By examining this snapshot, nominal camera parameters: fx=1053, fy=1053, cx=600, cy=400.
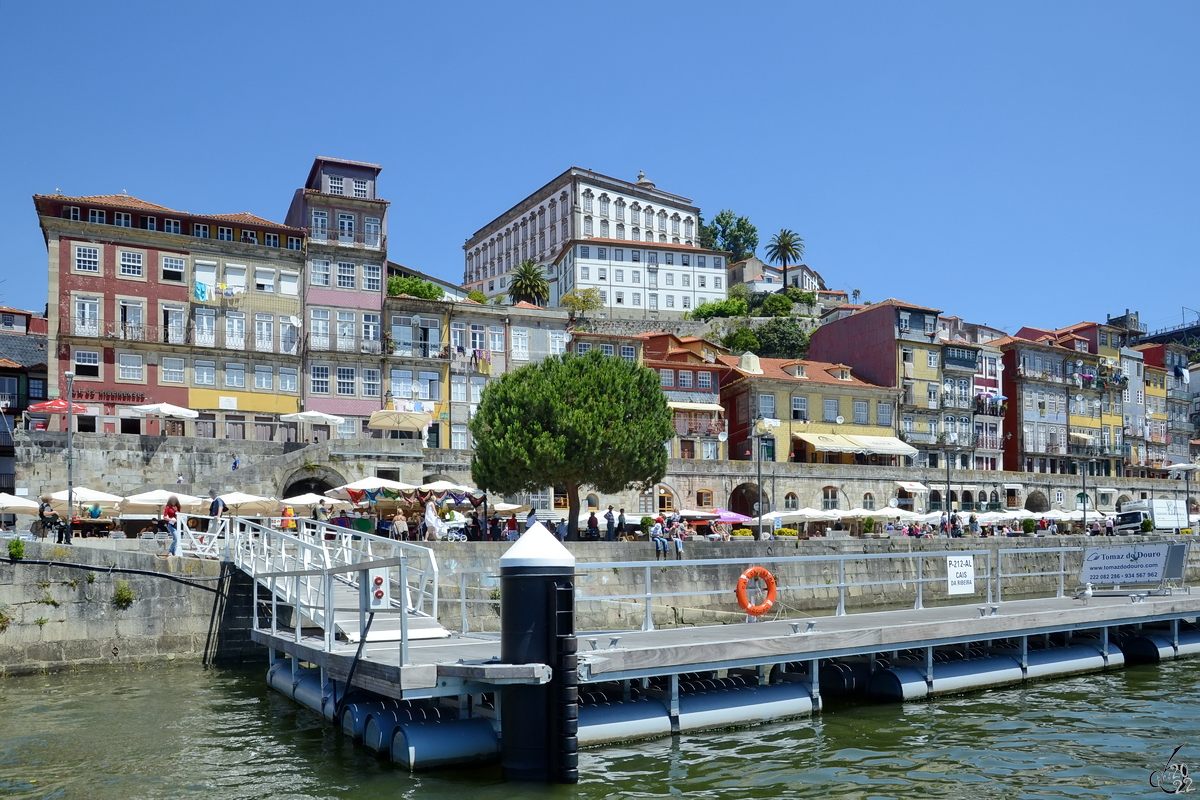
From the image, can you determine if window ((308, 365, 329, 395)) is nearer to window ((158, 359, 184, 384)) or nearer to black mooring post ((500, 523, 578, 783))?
window ((158, 359, 184, 384))

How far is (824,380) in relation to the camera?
6650 cm

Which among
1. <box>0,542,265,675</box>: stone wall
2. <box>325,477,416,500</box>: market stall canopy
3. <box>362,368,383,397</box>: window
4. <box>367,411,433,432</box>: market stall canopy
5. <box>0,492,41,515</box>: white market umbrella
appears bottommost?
<box>0,542,265,675</box>: stone wall

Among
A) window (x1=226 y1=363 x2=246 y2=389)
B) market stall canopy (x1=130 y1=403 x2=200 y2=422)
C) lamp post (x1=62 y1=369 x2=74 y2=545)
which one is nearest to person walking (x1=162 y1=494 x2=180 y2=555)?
lamp post (x1=62 y1=369 x2=74 y2=545)

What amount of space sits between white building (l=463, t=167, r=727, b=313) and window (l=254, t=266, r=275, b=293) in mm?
49836

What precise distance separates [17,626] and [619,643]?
13073 millimetres

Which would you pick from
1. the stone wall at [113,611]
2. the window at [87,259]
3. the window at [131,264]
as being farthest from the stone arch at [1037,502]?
the stone wall at [113,611]

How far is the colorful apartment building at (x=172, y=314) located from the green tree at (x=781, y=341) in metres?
43.8

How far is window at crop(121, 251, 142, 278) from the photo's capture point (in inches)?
1871

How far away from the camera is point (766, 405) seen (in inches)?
2517

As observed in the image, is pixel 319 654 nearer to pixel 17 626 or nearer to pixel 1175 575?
pixel 17 626

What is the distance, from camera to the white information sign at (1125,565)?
22.4 m

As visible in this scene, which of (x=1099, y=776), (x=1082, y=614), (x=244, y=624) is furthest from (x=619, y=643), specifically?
(x=244, y=624)

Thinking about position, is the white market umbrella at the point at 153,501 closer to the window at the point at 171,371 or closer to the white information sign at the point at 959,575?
the window at the point at 171,371

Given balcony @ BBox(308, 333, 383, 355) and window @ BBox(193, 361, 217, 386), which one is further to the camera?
balcony @ BBox(308, 333, 383, 355)
